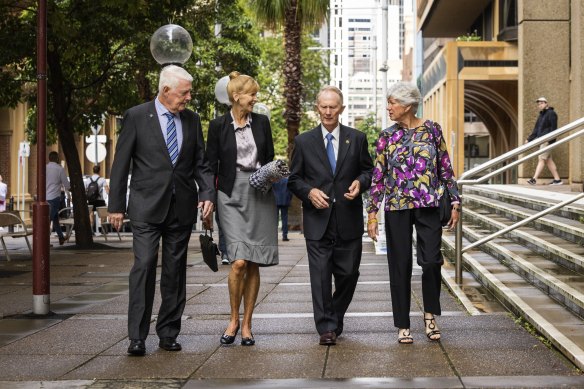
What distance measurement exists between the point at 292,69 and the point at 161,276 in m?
25.5

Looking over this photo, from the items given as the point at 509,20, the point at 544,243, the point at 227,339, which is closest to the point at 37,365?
the point at 227,339

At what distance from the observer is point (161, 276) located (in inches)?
305

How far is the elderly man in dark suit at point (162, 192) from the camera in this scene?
25.2 feet

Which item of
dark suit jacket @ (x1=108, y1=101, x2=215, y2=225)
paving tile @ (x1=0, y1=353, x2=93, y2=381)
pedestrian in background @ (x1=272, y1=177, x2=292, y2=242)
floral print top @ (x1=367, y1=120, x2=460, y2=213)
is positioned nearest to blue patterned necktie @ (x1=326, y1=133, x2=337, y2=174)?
floral print top @ (x1=367, y1=120, x2=460, y2=213)

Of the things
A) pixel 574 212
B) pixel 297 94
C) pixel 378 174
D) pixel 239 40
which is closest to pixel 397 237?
pixel 378 174

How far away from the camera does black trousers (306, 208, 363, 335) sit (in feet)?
26.0

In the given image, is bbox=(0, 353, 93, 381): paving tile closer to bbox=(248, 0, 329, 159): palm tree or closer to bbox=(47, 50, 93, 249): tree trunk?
bbox=(47, 50, 93, 249): tree trunk

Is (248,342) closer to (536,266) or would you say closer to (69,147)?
(536,266)

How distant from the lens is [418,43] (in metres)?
75.2

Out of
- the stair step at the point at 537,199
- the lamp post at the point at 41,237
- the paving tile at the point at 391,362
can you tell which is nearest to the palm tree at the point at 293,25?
the stair step at the point at 537,199

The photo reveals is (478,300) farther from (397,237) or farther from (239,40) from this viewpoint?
(239,40)

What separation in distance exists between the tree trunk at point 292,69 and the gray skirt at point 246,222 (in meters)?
24.6

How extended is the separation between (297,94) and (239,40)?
5400 mm

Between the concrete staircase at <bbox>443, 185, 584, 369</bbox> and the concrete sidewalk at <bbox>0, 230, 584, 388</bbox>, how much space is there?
0.16 metres
